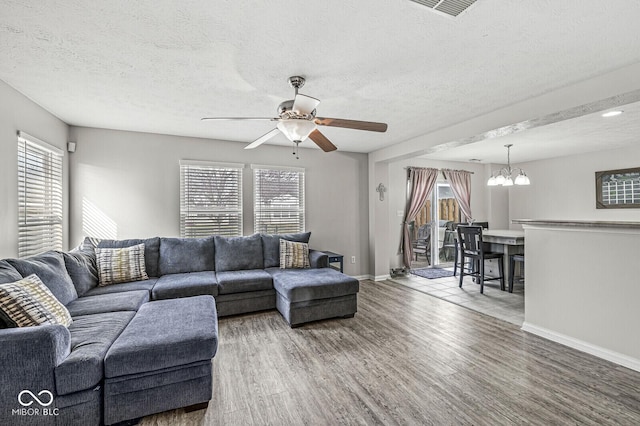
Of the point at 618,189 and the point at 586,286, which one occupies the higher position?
the point at 618,189

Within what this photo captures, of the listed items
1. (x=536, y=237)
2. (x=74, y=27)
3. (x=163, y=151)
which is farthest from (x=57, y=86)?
(x=536, y=237)

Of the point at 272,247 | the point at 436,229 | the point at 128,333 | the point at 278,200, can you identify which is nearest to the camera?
the point at 128,333

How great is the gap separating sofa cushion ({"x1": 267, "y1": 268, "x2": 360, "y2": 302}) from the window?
1278 mm

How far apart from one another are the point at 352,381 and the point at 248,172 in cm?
357

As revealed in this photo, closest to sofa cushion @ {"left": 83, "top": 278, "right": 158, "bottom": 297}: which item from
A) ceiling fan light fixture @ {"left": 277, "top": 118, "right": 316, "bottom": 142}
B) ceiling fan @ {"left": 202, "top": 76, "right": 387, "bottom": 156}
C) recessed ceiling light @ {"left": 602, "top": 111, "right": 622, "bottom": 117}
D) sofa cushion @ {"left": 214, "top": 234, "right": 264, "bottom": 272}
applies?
sofa cushion @ {"left": 214, "top": 234, "right": 264, "bottom": 272}

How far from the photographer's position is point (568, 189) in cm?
643

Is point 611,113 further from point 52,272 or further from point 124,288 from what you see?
point 52,272

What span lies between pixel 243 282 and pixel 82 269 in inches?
66.1

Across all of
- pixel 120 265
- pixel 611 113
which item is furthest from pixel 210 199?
pixel 611 113

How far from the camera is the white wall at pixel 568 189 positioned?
5.66 metres

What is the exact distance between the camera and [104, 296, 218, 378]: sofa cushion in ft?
5.82

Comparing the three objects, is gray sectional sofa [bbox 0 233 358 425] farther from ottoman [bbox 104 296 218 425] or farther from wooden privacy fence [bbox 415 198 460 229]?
wooden privacy fence [bbox 415 198 460 229]

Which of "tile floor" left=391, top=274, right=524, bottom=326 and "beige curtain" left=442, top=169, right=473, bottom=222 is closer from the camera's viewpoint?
"tile floor" left=391, top=274, right=524, bottom=326

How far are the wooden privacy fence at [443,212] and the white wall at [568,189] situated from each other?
1730mm
